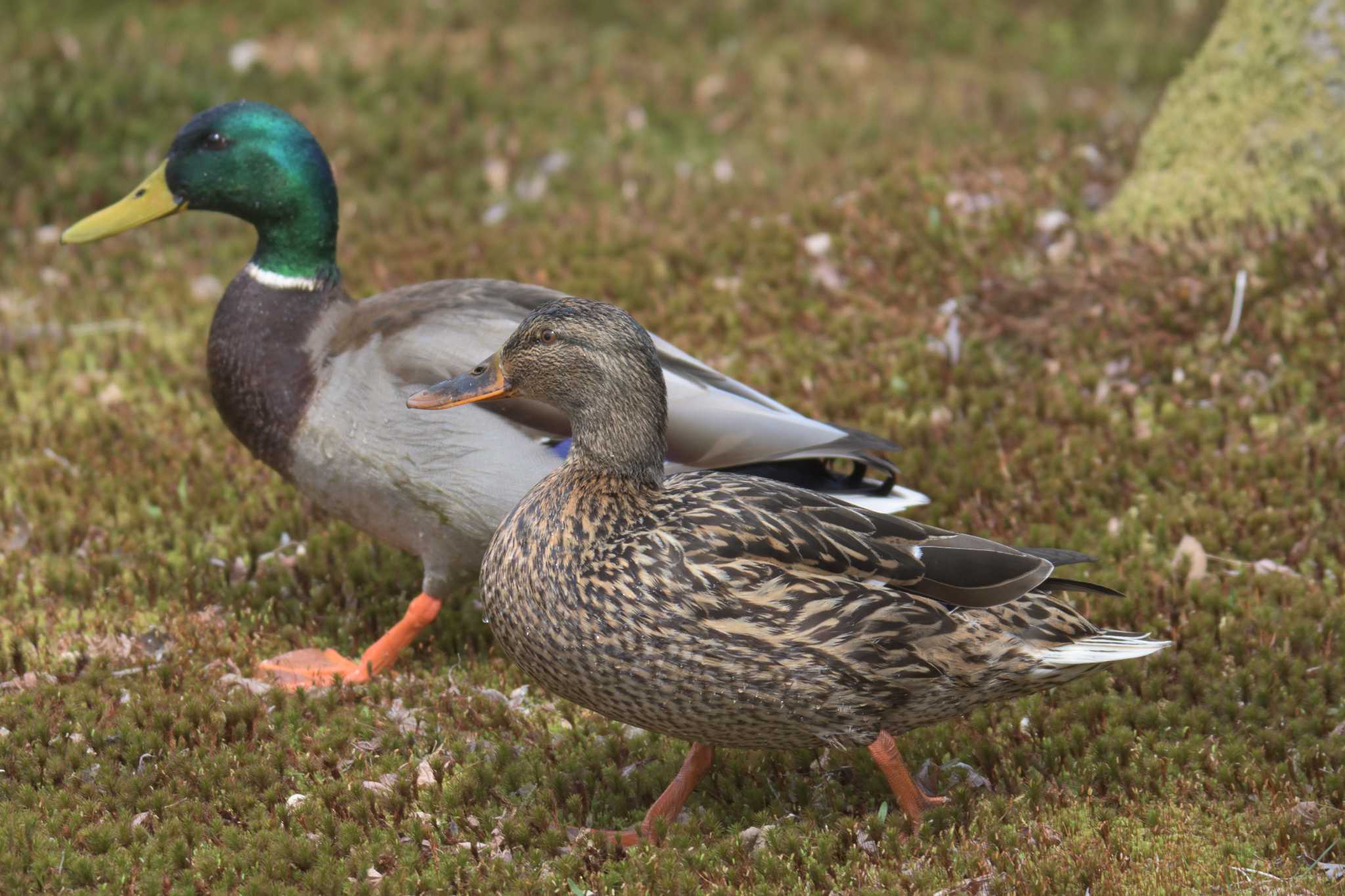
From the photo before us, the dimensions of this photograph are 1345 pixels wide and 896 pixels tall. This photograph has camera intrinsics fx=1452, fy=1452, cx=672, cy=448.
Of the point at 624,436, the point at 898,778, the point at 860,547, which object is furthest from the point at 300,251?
the point at 898,778

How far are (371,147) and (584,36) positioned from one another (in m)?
3.01

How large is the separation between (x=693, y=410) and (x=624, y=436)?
1044mm

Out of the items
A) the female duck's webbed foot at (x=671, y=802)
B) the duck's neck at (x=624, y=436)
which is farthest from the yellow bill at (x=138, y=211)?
the female duck's webbed foot at (x=671, y=802)

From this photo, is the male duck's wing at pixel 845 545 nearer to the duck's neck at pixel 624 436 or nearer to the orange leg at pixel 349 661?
the duck's neck at pixel 624 436

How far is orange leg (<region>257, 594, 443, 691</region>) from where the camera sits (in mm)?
6004

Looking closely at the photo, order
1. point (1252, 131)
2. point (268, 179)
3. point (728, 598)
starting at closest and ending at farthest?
point (728, 598) < point (268, 179) < point (1252, 131)

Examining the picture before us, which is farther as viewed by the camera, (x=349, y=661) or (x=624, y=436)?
(x=349, y=661)

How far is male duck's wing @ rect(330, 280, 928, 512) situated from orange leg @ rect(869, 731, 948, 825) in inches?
50.8

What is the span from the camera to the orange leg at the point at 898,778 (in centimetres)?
476

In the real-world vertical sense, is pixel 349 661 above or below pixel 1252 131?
below

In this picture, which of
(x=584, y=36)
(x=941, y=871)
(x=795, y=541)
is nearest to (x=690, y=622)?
(x=795, y=541)

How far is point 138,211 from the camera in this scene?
22.5ft

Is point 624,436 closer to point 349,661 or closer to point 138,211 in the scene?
point 349,661

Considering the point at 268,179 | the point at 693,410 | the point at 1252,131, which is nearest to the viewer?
the point at 693,410
